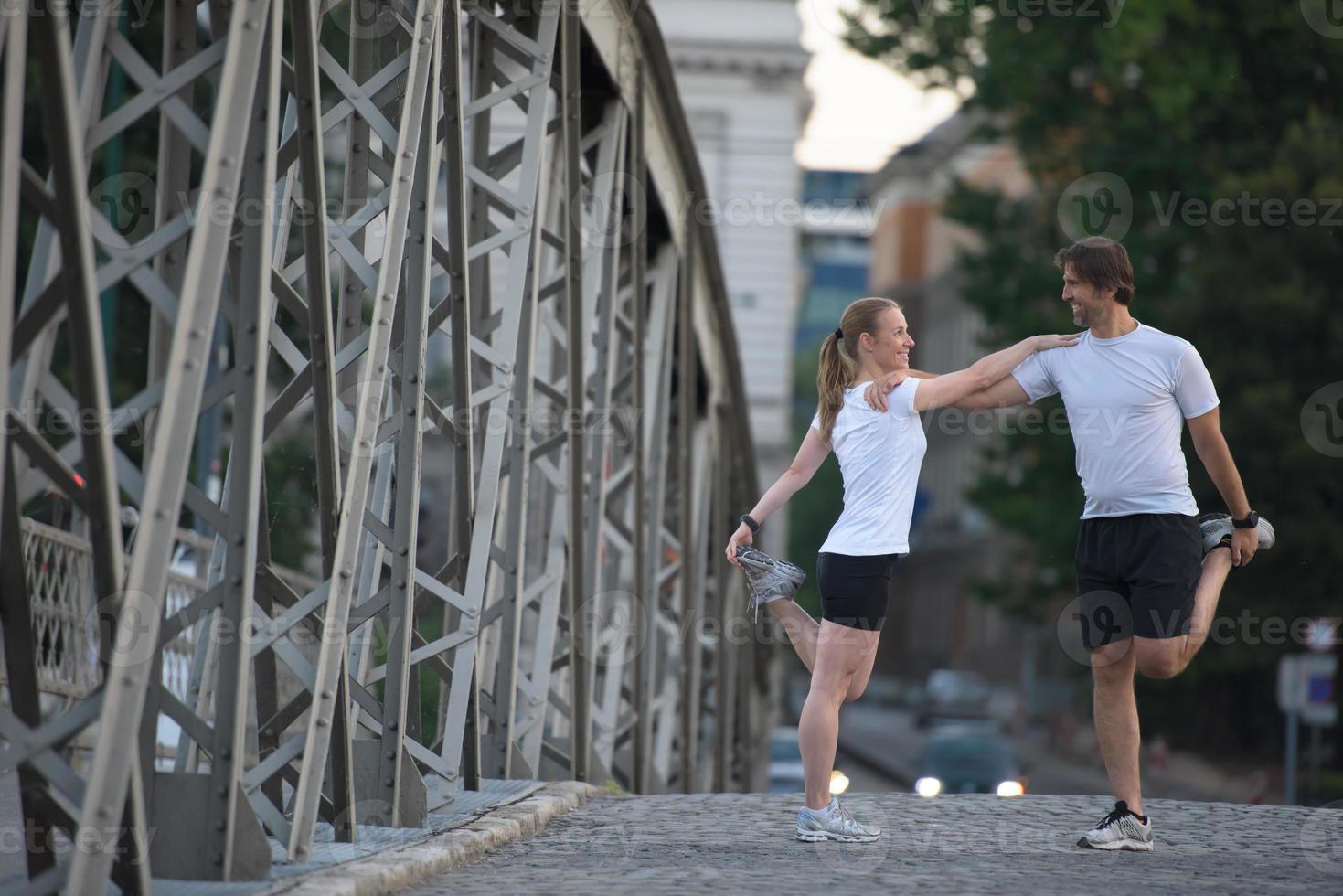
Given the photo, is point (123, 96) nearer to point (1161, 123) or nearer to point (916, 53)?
point (916, 53)

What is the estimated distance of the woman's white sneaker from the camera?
22.5 ft

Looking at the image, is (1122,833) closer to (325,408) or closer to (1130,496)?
(1130,496)

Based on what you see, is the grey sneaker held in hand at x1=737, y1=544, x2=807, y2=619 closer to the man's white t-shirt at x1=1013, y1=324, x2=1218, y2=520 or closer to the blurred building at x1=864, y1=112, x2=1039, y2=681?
the man's white t-shirt at x1=1013, y1=324, x2=1218, y2=520

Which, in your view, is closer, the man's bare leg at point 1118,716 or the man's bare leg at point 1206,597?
the man's bare leg at point 1206,597

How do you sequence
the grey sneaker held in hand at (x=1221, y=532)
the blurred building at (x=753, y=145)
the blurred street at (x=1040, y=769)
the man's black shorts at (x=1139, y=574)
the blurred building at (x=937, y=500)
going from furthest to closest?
the blurred building at (x=937, y=500) < the blurred building at (x=753, y=145) < the blurred street at (x=1040, y=769) < the grey sneaker held in hand at (x=1221, y=532) < the man's black shorts at (x=1139, y=574)

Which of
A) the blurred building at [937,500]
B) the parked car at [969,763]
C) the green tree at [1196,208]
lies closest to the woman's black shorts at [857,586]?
the green tree at [1196,208]

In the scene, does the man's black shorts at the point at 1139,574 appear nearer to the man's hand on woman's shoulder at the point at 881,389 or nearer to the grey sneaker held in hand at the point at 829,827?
the man's hand on woman's shoulder at the point at 881,389

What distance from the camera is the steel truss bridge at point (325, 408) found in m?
4.49

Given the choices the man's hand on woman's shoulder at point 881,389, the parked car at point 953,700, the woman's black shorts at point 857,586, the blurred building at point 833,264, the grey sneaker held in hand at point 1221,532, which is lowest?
the parked car at point 953,700

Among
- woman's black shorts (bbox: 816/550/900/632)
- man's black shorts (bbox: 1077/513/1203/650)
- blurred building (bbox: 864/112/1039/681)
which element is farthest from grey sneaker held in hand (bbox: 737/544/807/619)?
blurred building (bbox: 864/112/1039/681)

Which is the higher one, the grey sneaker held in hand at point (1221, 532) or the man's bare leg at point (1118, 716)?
the grey sneaker held in hand at point (1221, 532)

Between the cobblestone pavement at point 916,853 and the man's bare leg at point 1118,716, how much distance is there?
272mm

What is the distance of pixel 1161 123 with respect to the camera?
28297 millimetres

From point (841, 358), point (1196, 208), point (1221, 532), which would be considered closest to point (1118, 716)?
point (1221, 532)
